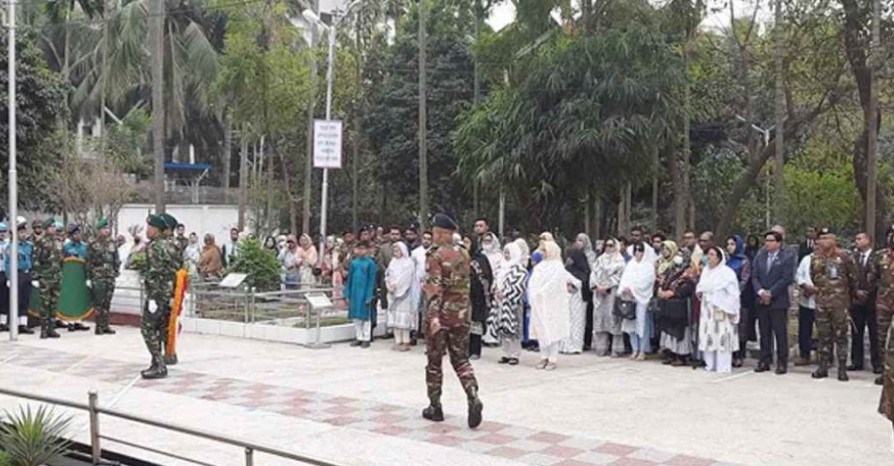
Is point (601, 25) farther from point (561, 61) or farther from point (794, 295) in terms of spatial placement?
point (794, 295)

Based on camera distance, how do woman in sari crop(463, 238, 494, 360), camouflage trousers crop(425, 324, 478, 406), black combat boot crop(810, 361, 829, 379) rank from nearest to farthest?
camouflage trousers crop(425, 324, 478, 406) → black combat boot crop(810, 361, 829, 379) → woman in sari crop(463, 238, 494, 360)

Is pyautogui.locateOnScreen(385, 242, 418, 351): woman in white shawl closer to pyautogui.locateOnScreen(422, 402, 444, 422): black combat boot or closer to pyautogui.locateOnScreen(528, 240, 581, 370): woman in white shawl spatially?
pyautogui.locateOnScreen(528, 240, 581, 370): woman in white shawl

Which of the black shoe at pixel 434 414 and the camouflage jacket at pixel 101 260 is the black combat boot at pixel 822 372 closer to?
the black shoe at pixel 434 414

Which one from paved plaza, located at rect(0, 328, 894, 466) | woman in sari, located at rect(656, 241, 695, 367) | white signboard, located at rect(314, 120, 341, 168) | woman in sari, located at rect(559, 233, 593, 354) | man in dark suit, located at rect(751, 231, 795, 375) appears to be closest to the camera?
paved plaza, located at rect(0, 328, 894, 466)

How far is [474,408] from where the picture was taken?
840 cm

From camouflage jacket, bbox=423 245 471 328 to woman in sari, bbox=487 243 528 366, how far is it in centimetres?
377

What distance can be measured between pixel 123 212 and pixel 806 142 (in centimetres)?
2547

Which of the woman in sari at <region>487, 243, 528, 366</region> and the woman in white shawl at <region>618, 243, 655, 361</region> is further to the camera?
the woman in white shawl at <region>618, 243, 655, 361</region>

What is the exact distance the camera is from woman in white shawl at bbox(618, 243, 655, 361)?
1270 cm

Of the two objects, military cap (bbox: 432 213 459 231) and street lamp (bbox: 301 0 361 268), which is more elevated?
street lamp (bbox: 301 0 361 268)

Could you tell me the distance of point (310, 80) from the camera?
30547 millimetres

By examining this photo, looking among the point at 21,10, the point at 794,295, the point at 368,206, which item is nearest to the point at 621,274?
the point at 794,295

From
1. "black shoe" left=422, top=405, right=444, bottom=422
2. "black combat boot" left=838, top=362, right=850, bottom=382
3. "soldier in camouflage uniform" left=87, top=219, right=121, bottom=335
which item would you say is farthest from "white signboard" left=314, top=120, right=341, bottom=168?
"black shoe" left=422, top=405, right=444, bottom=422

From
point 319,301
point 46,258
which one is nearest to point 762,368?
point 319,301
